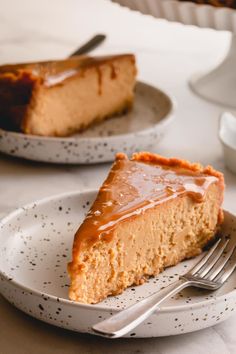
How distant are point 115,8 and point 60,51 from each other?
0.61m

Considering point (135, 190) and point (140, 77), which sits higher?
point (135, 190)

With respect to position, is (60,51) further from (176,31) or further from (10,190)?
(10,190)

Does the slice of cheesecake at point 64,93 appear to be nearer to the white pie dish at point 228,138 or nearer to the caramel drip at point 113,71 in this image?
the caramel drip at point 113,71

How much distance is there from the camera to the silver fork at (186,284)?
91 centimetres

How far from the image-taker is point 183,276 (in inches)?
43.8

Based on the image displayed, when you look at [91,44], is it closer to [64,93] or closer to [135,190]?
[64,93]

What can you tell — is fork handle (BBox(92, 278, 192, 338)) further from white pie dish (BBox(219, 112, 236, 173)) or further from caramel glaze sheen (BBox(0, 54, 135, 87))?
caramel glaze sheen (BBox(0, 54, 135, 87))

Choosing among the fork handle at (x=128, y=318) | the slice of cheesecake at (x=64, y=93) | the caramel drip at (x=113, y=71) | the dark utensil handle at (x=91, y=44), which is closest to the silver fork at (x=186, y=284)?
the fork handle at (x=128, y=318)

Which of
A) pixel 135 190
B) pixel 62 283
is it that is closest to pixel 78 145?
pixel 135 190

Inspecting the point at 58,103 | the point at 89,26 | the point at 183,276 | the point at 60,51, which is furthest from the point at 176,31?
the point at 183,276

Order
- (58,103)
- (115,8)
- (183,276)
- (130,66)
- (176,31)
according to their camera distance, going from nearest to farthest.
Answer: (183,276) < (58,103) < (130,66) < (176,31) < (115,8)

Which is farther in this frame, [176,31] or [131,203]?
[176,31]

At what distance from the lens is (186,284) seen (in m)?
1.08

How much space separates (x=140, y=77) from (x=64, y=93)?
472 millimetres
